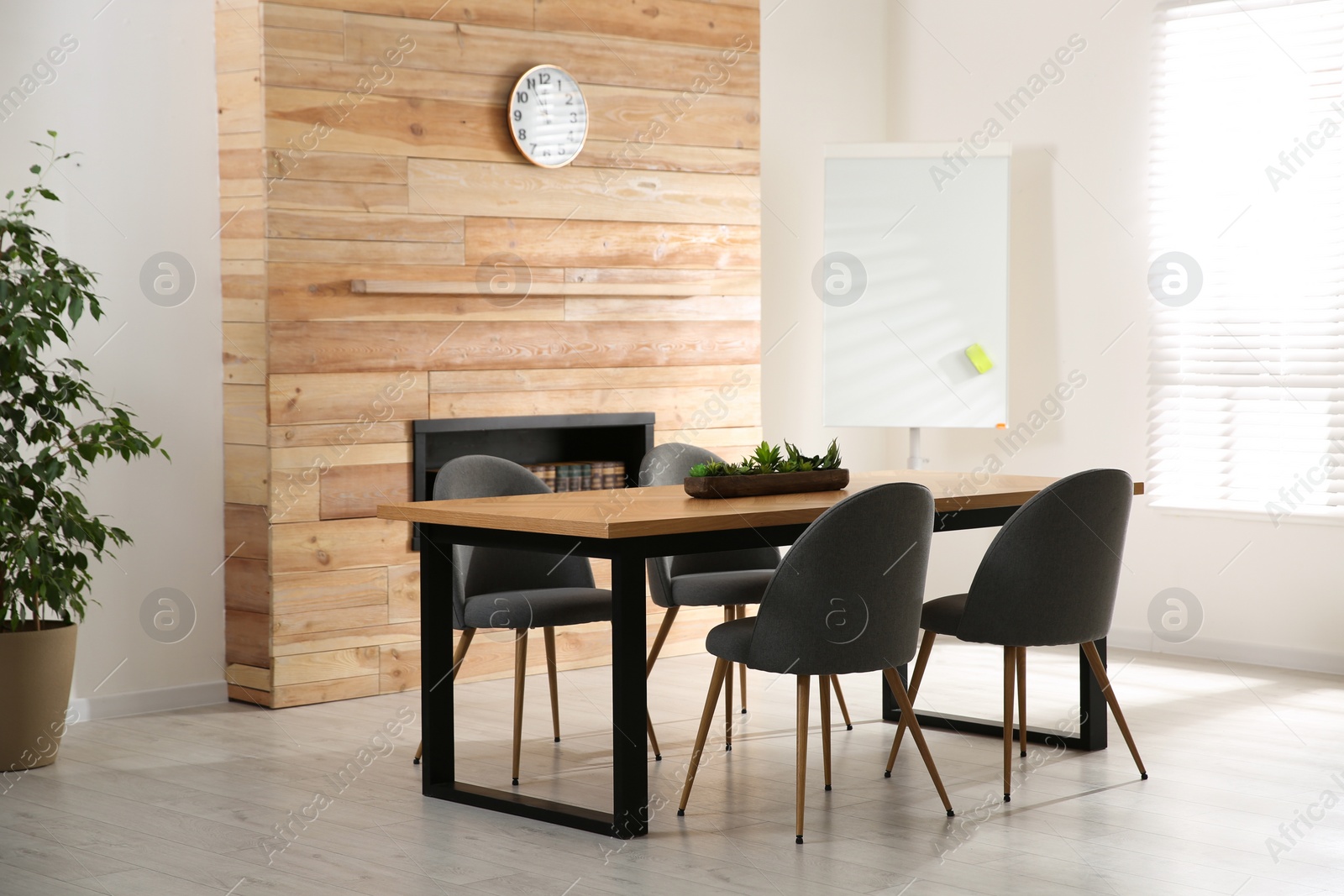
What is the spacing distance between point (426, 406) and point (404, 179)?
79 centimetres

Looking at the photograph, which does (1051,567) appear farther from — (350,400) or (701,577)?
(350,400)

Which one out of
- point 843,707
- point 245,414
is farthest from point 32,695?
point 843,707

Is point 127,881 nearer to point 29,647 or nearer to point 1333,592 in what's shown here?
point 29,647

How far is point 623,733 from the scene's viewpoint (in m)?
3.39

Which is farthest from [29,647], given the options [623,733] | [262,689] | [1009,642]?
[1009,642]

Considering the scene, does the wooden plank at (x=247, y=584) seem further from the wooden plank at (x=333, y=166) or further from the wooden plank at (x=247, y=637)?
the wooden plank at (x=333, y=166)

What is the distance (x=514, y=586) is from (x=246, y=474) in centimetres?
124

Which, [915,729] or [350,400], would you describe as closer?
[915,729]

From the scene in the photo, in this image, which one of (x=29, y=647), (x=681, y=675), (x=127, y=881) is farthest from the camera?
(x=681, y=675)

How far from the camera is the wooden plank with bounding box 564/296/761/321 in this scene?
570cm

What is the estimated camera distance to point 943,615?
13.0 ft

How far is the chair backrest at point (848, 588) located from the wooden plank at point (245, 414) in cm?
224

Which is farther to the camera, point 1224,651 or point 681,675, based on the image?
point 1224,651

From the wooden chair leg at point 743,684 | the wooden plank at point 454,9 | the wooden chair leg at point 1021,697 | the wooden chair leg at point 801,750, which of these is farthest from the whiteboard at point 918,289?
the wooden chair leg at point 801,750
